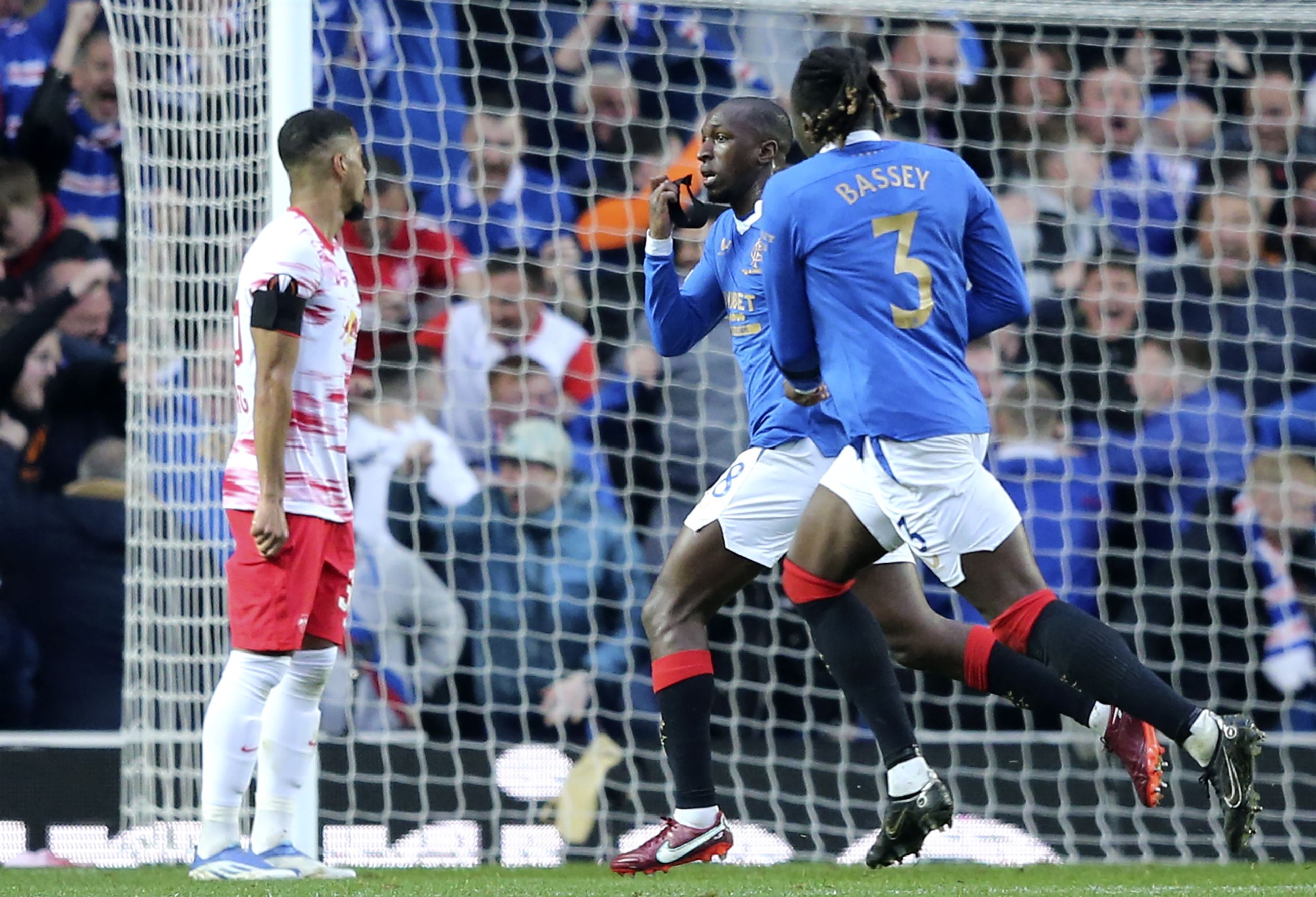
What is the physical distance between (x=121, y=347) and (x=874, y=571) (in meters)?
3.36

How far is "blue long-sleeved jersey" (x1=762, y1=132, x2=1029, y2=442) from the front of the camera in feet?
11.3

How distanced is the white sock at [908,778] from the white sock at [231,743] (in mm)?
1486

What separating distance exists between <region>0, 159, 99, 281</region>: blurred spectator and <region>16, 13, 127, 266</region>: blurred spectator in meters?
0.05

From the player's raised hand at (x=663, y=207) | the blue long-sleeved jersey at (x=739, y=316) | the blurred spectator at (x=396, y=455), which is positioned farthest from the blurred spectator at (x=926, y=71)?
the player's raised hand at (x=663, y=207)

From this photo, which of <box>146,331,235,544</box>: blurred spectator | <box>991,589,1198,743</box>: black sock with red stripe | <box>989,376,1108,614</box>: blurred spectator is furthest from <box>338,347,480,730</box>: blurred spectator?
<box>991,589,1198,743</box>: black sock with red stripe

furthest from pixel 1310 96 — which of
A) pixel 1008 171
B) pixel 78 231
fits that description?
pixel 78 231

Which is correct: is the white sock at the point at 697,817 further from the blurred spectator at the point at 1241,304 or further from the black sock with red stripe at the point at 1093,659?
the blurred spectator at the point at 1241,304

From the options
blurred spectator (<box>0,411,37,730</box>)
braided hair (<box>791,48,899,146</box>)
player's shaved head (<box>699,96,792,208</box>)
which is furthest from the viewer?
blurred spectator (<box>0,411,37,730</box>)

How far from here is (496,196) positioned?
266 inches

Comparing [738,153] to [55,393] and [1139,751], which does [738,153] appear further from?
[55,393]

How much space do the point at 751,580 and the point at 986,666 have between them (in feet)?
1.93

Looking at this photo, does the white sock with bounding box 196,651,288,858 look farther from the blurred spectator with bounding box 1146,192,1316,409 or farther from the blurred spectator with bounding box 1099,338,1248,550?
the blurred spectator with bounding box 1146,192,1316,409

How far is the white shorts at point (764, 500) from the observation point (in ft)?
13.4

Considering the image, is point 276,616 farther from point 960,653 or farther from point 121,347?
point 121,347
